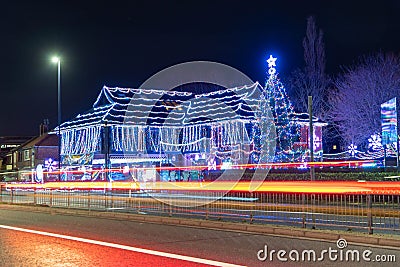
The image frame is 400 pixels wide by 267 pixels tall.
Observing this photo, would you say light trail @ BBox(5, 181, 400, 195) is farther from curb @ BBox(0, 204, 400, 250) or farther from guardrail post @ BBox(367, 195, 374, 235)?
curb @ BBox(0, 204, 400, 250)

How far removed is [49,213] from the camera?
79.3ft

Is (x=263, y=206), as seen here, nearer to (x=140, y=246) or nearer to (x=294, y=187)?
(x=294, y=187)

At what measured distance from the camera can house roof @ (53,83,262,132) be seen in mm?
50469

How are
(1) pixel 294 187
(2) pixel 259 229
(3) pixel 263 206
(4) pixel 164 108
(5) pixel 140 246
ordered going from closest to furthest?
(5) pixel 140 246, (2) pixel 259 229, (1) pixel 294 187, (3) pixel 263 206, (4) pixel 164 108

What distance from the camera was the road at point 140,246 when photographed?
1061cm

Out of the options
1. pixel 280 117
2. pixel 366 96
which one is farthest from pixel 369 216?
pixel 366 96

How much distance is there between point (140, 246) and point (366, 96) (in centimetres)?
4342

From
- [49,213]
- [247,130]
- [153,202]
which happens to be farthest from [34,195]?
[247,130]

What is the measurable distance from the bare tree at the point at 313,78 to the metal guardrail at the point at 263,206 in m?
39.4

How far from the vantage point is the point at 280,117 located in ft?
139

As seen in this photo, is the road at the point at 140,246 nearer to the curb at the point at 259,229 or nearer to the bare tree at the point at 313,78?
the curb at the point at 259,229

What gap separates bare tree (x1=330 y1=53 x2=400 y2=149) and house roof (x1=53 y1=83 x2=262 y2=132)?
897cm

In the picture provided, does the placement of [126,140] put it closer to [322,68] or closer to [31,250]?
[322,68]

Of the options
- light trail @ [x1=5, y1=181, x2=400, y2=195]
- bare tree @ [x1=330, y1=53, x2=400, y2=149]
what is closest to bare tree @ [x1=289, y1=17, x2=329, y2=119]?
bare tree @ [x1=330, y1=53, x2=400, y2=149]
